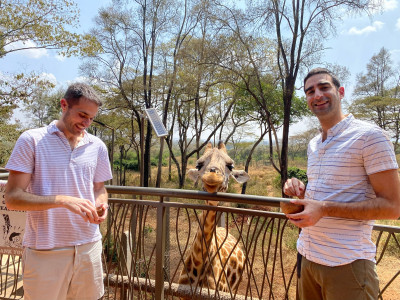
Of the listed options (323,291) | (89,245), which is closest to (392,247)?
(323,291)

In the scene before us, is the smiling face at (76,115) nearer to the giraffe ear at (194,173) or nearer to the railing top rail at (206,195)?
the railing top rail at (206,195)

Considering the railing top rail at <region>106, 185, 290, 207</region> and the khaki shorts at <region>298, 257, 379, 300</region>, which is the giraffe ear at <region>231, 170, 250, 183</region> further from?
the khaki shorts at <region>298, 257, 379, 300</region>

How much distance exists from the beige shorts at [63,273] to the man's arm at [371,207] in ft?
4.49

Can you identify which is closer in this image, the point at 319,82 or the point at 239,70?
the point at 319,82

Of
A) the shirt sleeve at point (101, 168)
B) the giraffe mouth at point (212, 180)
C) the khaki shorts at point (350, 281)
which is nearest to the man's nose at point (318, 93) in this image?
the khaki shorts at point (350, 281)

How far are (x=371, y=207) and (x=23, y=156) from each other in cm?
198

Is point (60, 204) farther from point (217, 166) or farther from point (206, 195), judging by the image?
point (217, 166)

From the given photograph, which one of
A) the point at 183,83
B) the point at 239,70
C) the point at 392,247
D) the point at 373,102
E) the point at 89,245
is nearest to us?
the point at 89,245

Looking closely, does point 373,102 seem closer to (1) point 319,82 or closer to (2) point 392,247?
(2) point 392,247

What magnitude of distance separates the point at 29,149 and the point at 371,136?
6.53 ft

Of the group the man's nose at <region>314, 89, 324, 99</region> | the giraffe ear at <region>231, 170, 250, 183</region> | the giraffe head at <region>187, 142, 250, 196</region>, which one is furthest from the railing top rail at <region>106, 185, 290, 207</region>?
the giraffe ear at <region>231, 170, 250, 183</region>

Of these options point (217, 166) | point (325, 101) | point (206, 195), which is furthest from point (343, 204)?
point (217, 166)

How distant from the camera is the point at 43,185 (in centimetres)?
175

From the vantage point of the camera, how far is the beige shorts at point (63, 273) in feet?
5.59
